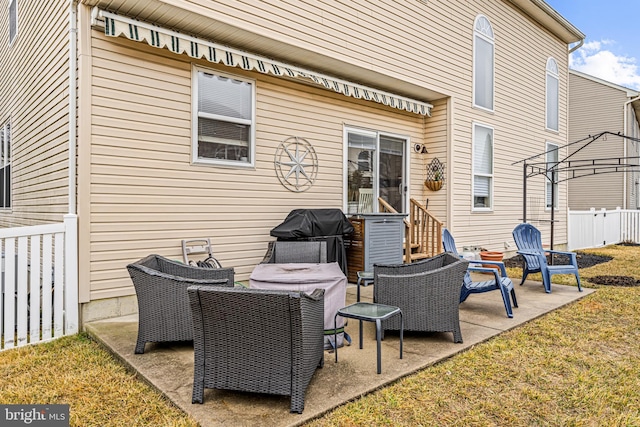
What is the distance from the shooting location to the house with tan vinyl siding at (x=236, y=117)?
4531 mm

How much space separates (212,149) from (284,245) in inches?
60.6

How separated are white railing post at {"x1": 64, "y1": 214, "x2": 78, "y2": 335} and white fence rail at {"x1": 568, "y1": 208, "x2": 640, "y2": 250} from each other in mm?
12234

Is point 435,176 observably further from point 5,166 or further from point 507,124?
point 5,166

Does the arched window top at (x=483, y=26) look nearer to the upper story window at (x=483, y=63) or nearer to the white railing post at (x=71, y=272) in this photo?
the upper story window at (x=483, y=63)

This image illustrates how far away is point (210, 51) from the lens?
5004 millimetres

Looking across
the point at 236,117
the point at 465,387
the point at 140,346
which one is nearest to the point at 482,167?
the point at 236,117

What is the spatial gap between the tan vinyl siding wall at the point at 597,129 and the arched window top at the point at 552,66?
6371mm

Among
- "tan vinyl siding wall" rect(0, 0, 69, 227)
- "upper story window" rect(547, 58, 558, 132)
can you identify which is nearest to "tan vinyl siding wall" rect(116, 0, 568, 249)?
"upper story window" rect(547, 58, 558, 132)

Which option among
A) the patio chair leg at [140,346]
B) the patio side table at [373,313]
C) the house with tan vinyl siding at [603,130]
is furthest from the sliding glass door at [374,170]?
the house with tan vinyl siding at [603,130]

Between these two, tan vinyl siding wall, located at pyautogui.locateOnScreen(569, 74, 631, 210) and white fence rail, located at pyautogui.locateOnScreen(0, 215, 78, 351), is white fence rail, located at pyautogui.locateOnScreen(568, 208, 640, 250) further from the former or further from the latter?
white fence rail, located at pyautogui.locateOnScreen(0, 215, 78, 351)

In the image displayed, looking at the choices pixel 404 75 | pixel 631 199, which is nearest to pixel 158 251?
pixel 404 75

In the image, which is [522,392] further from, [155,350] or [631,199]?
[631,199]

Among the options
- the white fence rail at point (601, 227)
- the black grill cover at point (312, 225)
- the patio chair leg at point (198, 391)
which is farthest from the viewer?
the white fence rail at point (601, 227)

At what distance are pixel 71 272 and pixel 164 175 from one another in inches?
57.3
